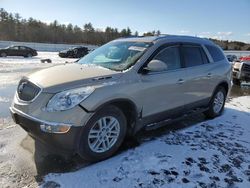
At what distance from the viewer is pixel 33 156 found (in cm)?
432

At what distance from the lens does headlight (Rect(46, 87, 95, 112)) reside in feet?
12.4

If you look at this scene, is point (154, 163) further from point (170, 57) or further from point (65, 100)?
point (170, 57)

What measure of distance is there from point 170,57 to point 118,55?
0.95 metres

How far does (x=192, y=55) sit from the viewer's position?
5.92 metres

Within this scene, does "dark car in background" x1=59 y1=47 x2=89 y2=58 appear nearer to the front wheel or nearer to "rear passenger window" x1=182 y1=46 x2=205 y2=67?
the front wheel

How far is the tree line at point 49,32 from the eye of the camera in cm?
8081

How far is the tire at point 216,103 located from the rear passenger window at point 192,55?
1025 mm

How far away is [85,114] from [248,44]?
7305 centimetres

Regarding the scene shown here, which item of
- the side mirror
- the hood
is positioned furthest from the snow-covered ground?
the side mirror

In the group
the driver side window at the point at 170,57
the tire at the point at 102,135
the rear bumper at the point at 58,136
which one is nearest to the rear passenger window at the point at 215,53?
the driver side window at the point at 170,57

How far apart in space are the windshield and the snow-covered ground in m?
1.36

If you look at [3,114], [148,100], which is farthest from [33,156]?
[3,114]

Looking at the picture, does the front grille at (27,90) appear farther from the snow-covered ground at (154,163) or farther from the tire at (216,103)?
the tire at (216,103)

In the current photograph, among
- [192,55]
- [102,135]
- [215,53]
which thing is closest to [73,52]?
[215,53]
